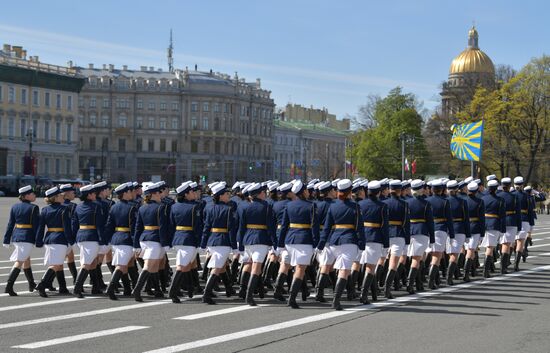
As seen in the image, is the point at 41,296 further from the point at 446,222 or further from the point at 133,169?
the point at 133,169

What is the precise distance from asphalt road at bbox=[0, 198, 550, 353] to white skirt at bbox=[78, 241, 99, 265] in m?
0.62

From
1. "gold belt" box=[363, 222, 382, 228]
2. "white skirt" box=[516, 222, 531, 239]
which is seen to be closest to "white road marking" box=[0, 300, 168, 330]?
"gold belt" box=[363, 222, 382, 228]

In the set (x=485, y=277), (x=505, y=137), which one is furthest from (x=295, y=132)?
(x=485, y=277)

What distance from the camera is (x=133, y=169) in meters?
136

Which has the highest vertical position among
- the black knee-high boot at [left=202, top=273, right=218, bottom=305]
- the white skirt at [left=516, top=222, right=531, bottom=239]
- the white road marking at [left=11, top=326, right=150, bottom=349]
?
the white skirt at [left=516, top=222, right=531, bottom=239]

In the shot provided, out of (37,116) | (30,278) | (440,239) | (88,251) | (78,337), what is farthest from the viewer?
(37,116)

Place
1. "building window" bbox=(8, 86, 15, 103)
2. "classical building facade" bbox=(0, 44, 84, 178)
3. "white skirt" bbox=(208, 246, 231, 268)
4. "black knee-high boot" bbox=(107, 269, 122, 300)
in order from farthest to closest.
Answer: "building window" bbox=(8, 86, 15, 103), "classical building facade" bbox=(0, 44, 84, 178), "black knee-high boot" bbox=(107, 269, 122, 300), "white skirt" bbox=(208, 246, 231, 268)

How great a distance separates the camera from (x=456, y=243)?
1861cm

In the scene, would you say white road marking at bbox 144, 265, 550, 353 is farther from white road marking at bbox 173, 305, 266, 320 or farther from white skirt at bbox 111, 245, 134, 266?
white skirt at bbox 111, 245, 134, 266

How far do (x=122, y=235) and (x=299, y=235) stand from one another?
3.09 m

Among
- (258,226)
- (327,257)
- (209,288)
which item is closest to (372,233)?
(327,257)

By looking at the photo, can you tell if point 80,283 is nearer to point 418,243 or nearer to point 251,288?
point 251,288

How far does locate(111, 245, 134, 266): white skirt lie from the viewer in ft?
51.6

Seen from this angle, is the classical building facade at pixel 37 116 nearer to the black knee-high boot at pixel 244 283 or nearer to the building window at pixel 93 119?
the building window at pixel 93 119
